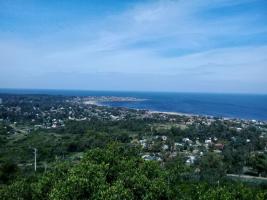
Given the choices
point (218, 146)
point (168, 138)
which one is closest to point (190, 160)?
point (218, 146)

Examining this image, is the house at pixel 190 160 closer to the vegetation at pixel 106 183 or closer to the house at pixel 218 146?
the house at pixel 218 146

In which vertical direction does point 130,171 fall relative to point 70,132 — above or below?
above

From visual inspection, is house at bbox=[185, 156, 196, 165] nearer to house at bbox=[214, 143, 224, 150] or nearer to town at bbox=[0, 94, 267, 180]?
town at bbox=[0, 94, 267, 180]

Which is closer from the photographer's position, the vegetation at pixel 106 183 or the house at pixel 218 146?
the vegetation at pixel 106 183

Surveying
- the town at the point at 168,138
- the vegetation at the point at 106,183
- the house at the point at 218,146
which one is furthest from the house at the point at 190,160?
the vegetation at the point at 106,183

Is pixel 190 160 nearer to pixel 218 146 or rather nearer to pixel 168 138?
pixel 218 146

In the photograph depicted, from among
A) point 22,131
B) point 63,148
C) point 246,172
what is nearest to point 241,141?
point 246,172

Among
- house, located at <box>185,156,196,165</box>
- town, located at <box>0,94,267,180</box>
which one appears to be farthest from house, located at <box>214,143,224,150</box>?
house, located at <box>185,156,196,165</box>

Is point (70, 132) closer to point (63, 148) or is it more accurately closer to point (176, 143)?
point (63, 148)

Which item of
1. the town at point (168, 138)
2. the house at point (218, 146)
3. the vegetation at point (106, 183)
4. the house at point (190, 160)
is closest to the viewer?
the vegetation at point (106, 183)

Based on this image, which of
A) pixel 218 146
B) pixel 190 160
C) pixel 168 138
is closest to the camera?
pixel 190 160

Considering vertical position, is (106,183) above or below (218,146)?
above
